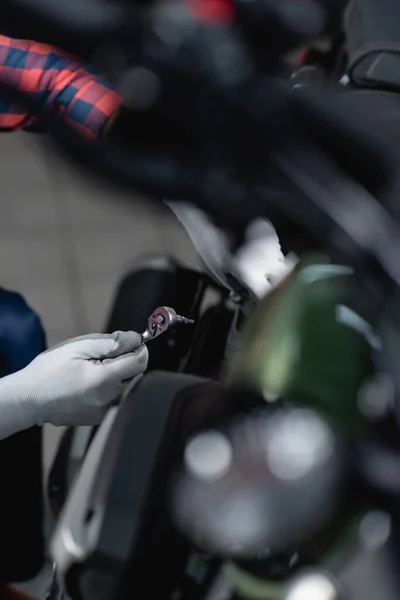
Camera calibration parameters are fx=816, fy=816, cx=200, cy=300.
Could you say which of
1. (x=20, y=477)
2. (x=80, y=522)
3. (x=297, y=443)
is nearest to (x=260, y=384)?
(x=297, y=443)

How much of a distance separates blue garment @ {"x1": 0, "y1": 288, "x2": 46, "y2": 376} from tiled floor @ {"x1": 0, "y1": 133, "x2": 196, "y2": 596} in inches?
1.0

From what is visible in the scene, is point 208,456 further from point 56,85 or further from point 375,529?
point 56,85

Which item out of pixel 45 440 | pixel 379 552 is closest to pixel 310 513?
pixel 379 552

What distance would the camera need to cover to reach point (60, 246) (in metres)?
1.52

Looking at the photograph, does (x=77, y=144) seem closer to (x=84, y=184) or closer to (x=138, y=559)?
(x=84, y=184)

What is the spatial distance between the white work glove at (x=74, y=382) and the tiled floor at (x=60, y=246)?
0.38ft

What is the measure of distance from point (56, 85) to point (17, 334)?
14.1 inches

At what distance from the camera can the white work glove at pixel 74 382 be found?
744mm

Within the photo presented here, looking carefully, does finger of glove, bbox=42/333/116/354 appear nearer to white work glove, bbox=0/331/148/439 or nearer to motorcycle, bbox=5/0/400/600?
white work glove, bbox=0/331/148/439

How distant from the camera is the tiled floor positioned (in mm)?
792

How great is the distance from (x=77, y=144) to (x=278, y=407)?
0.23m

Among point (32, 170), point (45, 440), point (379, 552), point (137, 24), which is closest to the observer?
point (137, 24)

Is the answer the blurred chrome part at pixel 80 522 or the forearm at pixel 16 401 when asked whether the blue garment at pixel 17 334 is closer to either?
the forearm at pixel 16 401

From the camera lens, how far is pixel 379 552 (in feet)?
1.69
